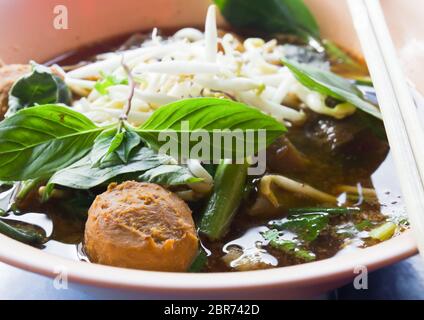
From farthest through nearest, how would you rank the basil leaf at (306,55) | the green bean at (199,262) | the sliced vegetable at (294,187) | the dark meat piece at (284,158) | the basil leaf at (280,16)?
the basil leaf at (280,16) → the basil leaf at (306,55) → the dark meat piece at (284,158) → the sliced vegetable at (294,187) → the green bean at (199,262)

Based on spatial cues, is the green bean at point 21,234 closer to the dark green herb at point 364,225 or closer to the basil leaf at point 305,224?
the basil leaf at point 305,224

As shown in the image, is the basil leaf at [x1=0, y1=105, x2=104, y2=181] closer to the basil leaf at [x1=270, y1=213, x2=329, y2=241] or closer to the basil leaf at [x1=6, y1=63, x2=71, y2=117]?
the basil leaf at [x1=6, y1=63, x2=71, y2=117]

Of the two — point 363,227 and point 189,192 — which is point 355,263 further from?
point 189,192

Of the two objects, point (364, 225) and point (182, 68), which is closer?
point (364, 225)

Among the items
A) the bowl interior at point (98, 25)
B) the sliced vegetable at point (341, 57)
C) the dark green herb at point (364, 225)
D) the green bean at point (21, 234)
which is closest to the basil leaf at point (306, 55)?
the sliced vegetable at point (341, 57)

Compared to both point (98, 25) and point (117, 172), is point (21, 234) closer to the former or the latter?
point (117, 172)

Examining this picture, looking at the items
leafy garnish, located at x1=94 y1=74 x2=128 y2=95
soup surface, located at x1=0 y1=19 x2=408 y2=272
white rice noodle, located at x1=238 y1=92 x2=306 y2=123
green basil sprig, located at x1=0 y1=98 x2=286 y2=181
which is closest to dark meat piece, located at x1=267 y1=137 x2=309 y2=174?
soup surface, located at x1=0 y1=19 x2=408 y2=272

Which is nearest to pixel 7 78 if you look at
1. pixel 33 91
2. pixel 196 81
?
pixel 33 91
